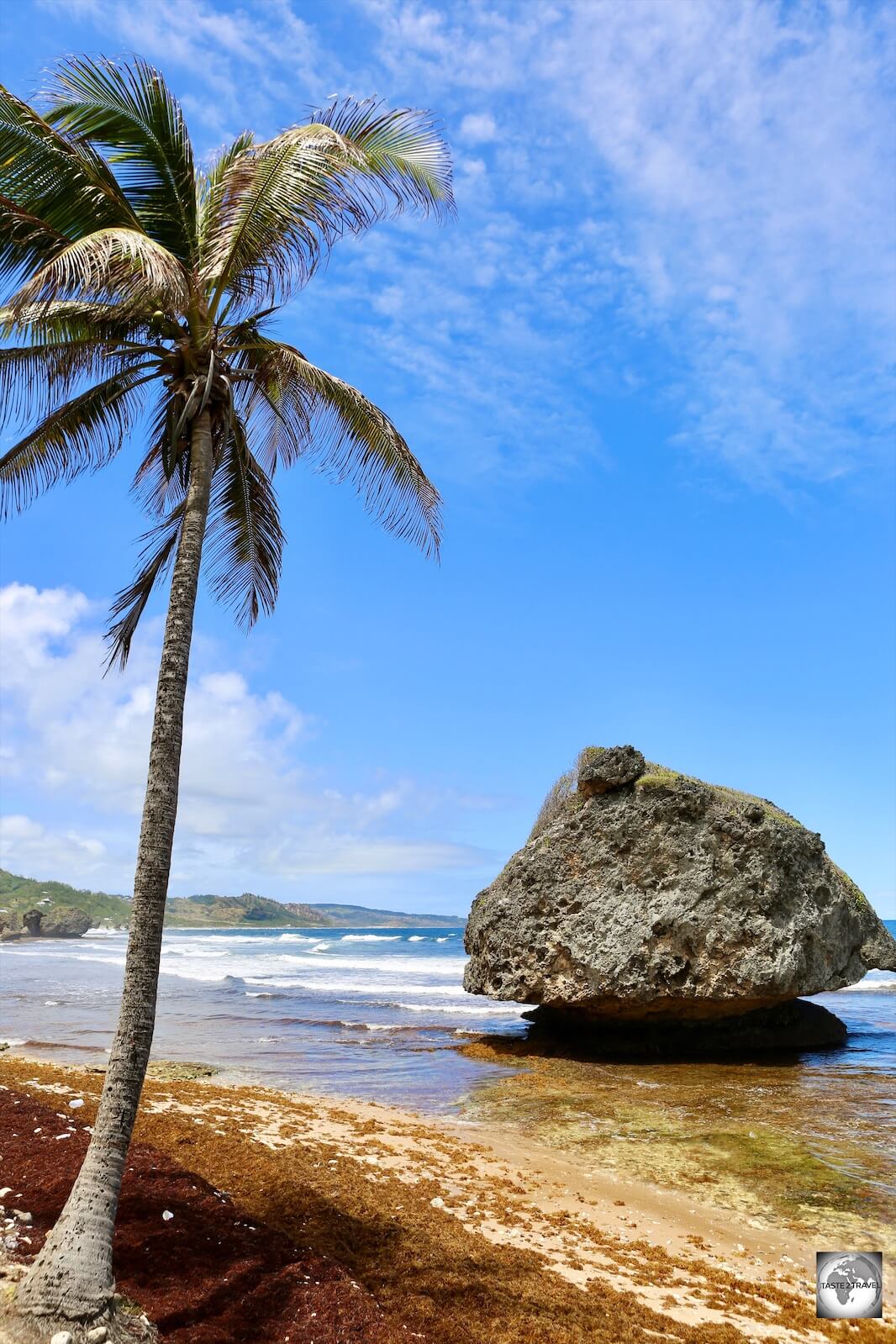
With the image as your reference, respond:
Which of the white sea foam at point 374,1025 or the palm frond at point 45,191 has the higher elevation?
the palm frond at point 45,191

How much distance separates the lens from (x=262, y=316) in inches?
261

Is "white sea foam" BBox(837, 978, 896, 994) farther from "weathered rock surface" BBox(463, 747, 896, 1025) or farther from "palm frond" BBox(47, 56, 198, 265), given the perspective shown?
"palm frond" BBox(47, 56, 198, 265)

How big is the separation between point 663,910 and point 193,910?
143709 millimetres

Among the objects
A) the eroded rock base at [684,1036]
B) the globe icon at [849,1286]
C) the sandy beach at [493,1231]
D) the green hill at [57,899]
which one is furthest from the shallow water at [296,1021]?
the green hill at [57,899]

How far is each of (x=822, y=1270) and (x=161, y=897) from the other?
5912 millimetres

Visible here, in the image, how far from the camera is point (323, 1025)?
67.8 feet

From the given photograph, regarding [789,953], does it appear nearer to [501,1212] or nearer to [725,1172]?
[725,1172]

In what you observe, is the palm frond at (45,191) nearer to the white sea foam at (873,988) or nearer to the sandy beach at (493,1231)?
the sandy beach at (493,1231)

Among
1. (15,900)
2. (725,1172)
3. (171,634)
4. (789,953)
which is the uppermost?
(171,634)

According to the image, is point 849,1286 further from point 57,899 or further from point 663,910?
point 57,899

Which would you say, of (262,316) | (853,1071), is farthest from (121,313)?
(853,1071)

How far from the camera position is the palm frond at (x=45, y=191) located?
18.8 ft

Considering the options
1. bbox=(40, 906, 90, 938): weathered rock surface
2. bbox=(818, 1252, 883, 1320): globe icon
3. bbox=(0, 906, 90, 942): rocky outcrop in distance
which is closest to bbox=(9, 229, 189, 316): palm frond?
bbox=(818, 1252, 883, 1320): globe icon

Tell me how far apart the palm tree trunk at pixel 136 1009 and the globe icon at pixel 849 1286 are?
495 cm
